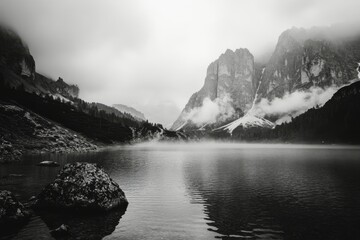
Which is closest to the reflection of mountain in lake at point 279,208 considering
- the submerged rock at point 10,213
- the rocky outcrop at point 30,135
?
the submerged rock at point 10,213

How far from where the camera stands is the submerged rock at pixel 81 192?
26516 mm

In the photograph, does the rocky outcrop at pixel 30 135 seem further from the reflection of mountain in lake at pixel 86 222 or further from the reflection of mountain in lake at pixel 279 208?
the reflection of mountain in lake at pixel 279 208

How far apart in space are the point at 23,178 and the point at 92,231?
3392 centimetres

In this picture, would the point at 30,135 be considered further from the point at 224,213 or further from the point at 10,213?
the point at 224,213

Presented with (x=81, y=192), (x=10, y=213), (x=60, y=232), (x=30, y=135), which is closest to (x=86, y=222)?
(x=60, y=232)

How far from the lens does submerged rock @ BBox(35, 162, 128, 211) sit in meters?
26.5

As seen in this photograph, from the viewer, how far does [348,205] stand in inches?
1180

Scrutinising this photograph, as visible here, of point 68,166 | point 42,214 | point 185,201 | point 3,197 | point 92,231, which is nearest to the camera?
point 92,231

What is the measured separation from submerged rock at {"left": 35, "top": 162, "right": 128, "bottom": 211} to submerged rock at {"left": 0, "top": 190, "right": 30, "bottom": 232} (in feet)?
11.2

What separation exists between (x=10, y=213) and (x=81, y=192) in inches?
242

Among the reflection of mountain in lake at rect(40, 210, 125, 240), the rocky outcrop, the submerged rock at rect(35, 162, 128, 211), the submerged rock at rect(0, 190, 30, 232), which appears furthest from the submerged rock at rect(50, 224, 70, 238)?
the rocky outcrop

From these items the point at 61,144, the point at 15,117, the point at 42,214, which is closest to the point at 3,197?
the point at 42,214

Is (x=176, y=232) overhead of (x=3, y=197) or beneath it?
beneath

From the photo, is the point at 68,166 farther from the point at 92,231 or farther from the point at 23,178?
the point at 23,178
